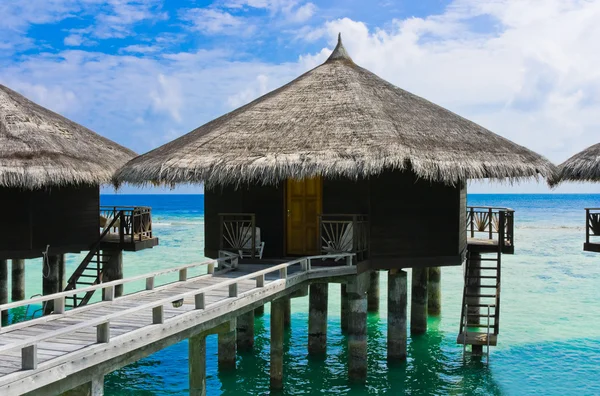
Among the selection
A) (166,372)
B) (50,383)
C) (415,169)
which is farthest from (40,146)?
(50,383)

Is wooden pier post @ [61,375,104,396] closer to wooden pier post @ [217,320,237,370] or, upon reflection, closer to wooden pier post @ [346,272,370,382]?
wooden pier post @ [346,272,370,382]

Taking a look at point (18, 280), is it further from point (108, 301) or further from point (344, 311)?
point (108, 301)

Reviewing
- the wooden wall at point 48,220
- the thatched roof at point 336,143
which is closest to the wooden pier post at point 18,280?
the wooden wall at point 48,220

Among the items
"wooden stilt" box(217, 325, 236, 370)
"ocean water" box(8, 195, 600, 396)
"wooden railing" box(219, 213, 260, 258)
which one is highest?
"wooden railing" box(219, 213, 260, 258)

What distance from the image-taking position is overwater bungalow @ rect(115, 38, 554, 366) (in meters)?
14.1

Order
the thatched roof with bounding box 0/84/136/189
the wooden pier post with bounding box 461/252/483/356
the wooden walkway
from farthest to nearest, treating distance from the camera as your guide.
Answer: the wooden pier post with bounding box 461/252/483/356
the thatched roof with bounding box 0/84/136/189
the wooden walkway

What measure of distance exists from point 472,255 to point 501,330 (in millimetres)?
5560

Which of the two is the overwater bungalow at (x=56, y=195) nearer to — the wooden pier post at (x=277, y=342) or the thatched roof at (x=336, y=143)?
the thatched roof at (x=336, y=143)

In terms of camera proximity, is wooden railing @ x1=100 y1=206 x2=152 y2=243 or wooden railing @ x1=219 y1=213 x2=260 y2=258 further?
wooden railing @ x1=100 y1=206 x2=152 y2=243

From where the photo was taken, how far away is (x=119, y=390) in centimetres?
1483

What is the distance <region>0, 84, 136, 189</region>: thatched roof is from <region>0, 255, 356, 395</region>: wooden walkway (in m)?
5.89

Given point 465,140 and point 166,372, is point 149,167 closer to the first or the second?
point 166,372

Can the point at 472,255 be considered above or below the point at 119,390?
above

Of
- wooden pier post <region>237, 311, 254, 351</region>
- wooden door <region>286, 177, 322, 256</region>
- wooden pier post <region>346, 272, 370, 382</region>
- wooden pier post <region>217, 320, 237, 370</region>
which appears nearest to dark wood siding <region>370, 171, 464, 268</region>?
wooden pier post <region>346, 272, 370, 382</region>
